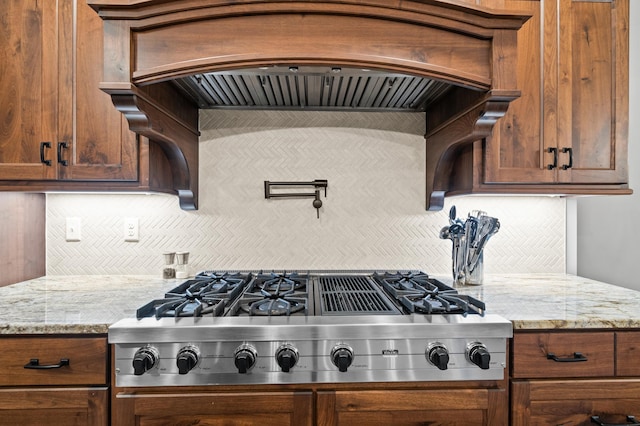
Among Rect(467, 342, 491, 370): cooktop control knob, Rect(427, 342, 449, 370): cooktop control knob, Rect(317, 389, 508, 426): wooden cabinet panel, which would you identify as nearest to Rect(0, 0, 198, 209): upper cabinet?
Rect(317, 389, 508, 426): wooden cabinet panel

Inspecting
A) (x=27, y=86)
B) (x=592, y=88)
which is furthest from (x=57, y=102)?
(x=592, y=88)

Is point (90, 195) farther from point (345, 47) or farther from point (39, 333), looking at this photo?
point (345, 47)

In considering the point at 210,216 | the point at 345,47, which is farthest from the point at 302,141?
the point at 345,47

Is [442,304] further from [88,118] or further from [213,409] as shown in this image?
[88,118]

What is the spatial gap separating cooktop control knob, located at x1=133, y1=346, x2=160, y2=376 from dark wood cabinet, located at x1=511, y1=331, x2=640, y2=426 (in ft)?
3.58

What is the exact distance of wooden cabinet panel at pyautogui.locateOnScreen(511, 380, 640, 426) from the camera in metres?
1.12

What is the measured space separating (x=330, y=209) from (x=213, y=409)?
1.07 meters

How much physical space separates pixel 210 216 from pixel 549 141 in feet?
5.17

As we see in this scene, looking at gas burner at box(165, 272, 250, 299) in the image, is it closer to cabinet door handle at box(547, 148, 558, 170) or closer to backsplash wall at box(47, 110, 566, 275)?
backsplash wall at box(47, 110, 566, 275)

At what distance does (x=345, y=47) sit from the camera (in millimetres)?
1178

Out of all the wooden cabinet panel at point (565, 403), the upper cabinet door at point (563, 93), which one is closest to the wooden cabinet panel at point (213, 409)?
the wooden cabinet panel at point (565, 403)

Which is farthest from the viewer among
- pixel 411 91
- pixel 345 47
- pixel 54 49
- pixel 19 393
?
pixel 411 91

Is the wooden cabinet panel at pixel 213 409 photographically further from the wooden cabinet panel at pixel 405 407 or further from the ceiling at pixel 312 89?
the ceiling at pixel 312 89

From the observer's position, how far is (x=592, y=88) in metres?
1.49
